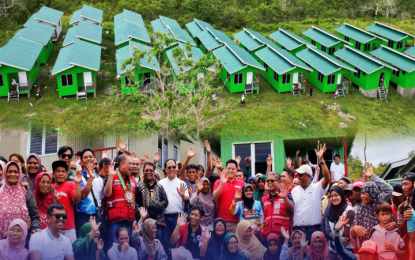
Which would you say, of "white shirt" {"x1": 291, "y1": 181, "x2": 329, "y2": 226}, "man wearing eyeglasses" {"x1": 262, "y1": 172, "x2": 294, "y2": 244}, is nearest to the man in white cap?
"white shirt" {"x1": 291, "y1": 181, "x2": 329, "y2": 226}

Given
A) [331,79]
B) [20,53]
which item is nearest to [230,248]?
[331,79]

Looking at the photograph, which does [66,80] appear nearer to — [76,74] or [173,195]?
[76,74]

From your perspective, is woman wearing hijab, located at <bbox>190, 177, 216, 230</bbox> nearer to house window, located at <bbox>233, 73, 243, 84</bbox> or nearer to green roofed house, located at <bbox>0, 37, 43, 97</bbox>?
house window, located at <bbox>233, 73, 243, 84</bbox>

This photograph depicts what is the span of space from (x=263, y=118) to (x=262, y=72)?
687 cm

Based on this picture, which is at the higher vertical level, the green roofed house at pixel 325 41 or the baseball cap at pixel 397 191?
the green roofed house at pixel 325 41

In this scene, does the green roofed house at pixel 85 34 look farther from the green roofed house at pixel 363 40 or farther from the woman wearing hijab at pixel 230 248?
the woman wearing hijab at pixel 230 248

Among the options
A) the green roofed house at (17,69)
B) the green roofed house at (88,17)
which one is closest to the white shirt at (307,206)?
the green roofed house at (17,69)

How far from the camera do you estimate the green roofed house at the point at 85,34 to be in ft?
110

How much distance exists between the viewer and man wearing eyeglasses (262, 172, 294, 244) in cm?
945

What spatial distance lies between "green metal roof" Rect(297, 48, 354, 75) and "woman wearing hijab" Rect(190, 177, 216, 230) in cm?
2202

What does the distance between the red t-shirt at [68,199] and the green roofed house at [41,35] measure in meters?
24.9

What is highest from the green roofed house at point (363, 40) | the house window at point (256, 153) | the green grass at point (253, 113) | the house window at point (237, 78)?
the green roofed house at point (363, 40)

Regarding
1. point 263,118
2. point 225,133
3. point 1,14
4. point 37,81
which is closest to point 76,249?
point 225,133

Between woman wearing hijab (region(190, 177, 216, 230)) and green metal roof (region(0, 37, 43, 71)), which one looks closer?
woman wearing hijab (region(190, 177, 216, 230))
